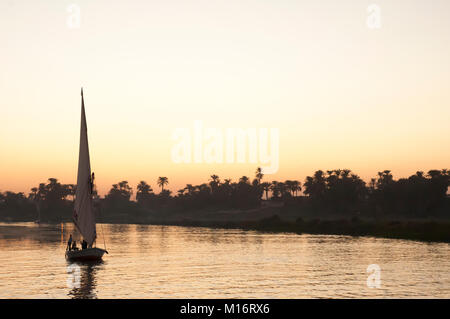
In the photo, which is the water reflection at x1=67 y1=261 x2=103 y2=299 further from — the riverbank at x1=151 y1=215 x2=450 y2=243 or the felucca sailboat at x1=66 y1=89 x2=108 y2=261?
the riverbank at x1=151 y1=215 x2=450 y2=243

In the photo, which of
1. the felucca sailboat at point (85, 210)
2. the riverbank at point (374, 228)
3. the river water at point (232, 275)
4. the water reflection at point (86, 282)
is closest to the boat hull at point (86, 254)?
the felucca sailboat at point (85, 210)

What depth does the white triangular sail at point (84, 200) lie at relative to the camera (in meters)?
60.1

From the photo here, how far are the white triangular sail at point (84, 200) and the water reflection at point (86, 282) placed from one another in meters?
3.57

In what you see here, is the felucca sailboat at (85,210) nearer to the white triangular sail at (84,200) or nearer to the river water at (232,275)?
the white triangular sail at (84,200)

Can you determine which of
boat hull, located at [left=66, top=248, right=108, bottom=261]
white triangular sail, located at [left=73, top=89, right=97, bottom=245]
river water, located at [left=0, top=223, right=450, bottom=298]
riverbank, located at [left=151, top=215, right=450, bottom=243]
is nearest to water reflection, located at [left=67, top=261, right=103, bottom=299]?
river water, located at [left=0, top=223, right=450, bottom=298]

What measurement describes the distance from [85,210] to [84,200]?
1265 mm

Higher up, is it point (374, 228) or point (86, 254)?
point (86, 254)

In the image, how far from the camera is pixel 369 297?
36.1 m

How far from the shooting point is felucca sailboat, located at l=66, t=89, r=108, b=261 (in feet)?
196

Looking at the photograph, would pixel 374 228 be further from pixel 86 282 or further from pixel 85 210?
pixel 86 282

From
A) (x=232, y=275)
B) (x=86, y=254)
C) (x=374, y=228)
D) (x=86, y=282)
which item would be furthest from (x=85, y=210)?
(x=374, y=228)

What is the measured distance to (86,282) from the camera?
4409cm
